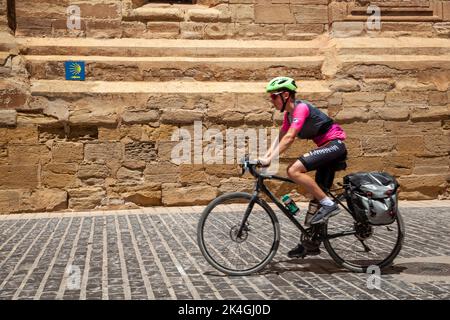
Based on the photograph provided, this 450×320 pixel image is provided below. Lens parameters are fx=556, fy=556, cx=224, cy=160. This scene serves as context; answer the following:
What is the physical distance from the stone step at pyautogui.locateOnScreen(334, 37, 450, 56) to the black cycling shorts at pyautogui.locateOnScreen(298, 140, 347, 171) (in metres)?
5.15

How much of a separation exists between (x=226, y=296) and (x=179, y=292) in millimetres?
362

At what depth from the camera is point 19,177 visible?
27.6ft

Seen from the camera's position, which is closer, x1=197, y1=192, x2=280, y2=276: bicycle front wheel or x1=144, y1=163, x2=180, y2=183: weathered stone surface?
x1=197, y1=192, x2=280, y2=276: bicycle front wheel

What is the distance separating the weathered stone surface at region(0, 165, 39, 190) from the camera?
8352 millimetres

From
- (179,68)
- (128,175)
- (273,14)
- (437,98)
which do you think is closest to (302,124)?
(128,175)

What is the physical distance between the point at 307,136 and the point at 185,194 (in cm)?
424

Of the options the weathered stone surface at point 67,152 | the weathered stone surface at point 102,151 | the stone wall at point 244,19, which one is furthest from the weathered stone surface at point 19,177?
the stone wall at point 244,19

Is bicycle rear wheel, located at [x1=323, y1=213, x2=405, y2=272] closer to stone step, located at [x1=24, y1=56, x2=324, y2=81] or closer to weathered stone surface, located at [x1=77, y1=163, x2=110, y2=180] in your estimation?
weathered stone surface, located at [x1=77, y1=163, x2=110, y2=180]

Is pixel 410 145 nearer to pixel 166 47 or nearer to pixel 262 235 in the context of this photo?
pixel 166 47

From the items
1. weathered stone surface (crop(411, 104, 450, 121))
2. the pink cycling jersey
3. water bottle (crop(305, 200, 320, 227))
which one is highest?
weathered stone surface (crop(411, 104, 450, 121))

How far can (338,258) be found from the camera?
15.9ft

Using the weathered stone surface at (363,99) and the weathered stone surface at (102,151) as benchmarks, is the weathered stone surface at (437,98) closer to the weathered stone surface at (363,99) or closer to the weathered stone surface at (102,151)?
the weathered stone surface at (363,99)

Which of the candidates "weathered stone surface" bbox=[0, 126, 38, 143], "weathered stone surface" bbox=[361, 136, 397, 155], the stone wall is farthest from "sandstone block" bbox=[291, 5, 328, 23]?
"weathered stone surface" bbox=[0, 126, 38, 143]
